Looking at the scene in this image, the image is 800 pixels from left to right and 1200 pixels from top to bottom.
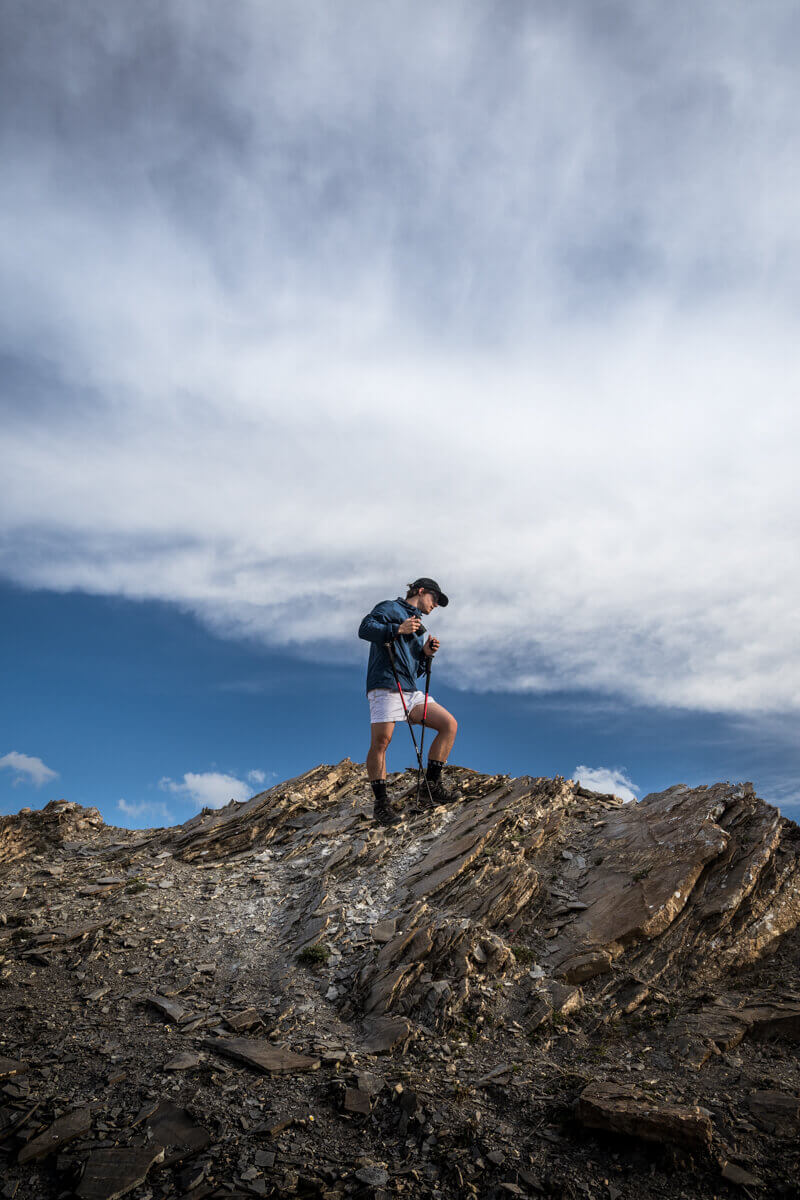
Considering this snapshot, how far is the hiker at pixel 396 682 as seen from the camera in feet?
45.0

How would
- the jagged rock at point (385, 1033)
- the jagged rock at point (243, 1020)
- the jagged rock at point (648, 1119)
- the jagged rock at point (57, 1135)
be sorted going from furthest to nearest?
1. the jagged rock at point (243, 1020)
2. the jagged rock at point (385, 1033)
3. the jagged rock at point (648, 1119)
4. the jagged rock at point (57, 1135)

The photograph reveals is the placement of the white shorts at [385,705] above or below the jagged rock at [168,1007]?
above

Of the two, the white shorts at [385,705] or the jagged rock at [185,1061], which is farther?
the white shorts at [385,705]

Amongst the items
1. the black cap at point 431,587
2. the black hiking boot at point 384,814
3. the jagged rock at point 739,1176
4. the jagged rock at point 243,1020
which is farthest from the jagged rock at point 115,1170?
the black cap at point 431,587

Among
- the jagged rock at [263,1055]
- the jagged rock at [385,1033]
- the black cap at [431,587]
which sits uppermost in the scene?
the black cap at [431,587]

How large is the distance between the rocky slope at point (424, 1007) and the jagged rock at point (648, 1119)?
26 mm

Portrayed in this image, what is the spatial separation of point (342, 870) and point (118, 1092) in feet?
21.2

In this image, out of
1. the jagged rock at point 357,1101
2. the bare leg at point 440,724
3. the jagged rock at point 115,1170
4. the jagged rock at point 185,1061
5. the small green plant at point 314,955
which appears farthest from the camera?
the bare leg at point 440,724

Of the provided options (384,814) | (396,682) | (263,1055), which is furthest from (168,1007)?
(396,682)

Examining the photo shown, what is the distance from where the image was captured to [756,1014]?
28.0 ft

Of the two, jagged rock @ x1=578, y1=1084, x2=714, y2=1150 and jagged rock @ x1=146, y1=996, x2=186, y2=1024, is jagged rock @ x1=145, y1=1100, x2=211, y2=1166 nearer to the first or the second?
jagged rock @ x1=146, y1=996, x2=186, y2=1024

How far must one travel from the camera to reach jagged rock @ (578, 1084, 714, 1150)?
6.09 metres

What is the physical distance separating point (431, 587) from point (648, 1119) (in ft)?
34.0

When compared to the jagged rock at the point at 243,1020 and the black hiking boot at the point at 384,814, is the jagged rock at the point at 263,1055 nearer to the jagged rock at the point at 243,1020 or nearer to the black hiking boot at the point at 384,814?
the jagged rock at the point at 243,1020
